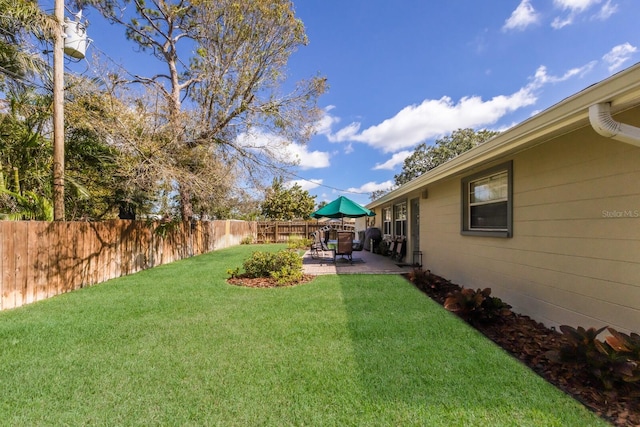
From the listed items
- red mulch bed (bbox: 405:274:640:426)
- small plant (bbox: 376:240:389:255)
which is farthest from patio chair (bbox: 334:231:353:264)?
red mulch bed (bbox: 405:274:640:426)

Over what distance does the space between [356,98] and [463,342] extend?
14.0 meters

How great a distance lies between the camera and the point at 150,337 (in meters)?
3.64

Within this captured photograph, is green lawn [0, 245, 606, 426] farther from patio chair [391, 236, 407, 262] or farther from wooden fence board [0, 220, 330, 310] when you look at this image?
patio chair [391, 236, 407, 262]

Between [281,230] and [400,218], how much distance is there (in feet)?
39.3

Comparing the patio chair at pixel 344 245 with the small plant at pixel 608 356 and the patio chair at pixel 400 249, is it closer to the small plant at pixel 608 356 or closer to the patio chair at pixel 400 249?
the patio chair at pixel 400 249

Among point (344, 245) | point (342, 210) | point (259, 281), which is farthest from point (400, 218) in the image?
point (259, 281)

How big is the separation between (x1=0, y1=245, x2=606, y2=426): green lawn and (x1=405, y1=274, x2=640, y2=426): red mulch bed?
16 centimetres

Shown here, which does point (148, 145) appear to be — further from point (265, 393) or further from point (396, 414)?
point (396, 414)

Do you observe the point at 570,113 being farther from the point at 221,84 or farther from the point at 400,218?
the point at 221,84

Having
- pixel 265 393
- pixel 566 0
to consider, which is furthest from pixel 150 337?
pixel 566 0

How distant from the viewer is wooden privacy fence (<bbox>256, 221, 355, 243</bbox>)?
840 inches

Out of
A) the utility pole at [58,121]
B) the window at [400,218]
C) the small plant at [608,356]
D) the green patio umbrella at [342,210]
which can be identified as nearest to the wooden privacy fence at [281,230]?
the window at [400,218]

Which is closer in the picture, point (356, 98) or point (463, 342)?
point (463, 342)

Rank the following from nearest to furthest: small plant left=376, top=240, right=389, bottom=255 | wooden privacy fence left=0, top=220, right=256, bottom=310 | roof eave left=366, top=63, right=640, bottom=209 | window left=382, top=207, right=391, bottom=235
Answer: roof eave left=366, top=63, right=640, bottom=209 → wooden privacy fence left=0, top=220, right=256, bottom=310 → small plant left=376, top=240, right=389, bottom=255 → window left=382, top=207, right=391, bottom=235
